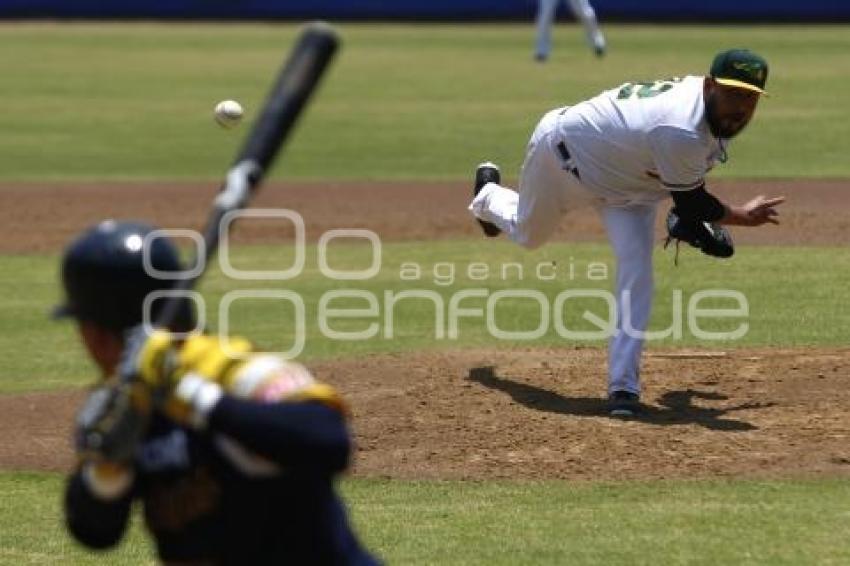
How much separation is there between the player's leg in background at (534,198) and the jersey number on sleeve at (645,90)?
486 mm

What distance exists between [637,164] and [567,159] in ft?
1.57

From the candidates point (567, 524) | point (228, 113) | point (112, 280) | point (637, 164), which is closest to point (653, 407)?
point (637, 164)

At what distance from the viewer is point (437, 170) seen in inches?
780

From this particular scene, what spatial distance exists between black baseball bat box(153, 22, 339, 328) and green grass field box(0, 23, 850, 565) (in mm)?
3303

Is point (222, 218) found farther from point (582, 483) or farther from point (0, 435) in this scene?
point (0, 435)

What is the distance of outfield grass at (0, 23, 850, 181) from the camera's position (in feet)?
68.2

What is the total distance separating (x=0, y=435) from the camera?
29.7 ft

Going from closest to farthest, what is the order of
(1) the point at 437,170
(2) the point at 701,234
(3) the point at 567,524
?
1. (3) the point at 567,524
2. (2) the point at 701,234
3. (1) the point at 437,170

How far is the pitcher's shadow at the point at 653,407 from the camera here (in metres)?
8.64

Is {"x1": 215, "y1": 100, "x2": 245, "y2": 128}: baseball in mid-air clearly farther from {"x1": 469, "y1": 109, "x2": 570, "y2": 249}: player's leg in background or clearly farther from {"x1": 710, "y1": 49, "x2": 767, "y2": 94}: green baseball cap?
{"x1": 710, "y1": 49, "x2": 767, "y2": 94}: green baseball cap

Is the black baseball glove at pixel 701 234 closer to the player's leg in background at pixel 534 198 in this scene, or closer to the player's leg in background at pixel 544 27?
the player's leg in background at pixel 534 198

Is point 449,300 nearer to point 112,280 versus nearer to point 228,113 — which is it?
point 228,113

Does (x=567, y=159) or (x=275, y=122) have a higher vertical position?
(x=275, y=122)

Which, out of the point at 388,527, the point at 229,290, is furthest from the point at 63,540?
the point at 229,290
